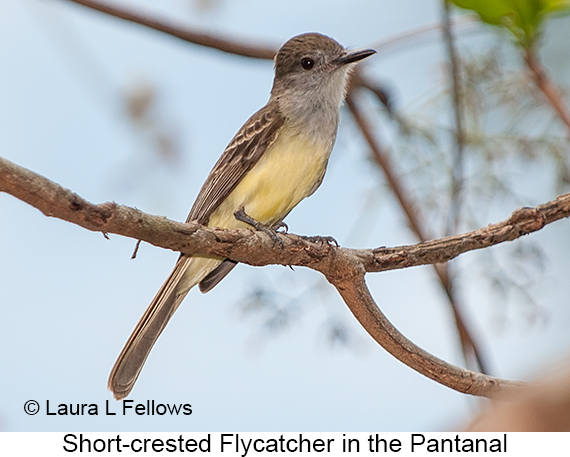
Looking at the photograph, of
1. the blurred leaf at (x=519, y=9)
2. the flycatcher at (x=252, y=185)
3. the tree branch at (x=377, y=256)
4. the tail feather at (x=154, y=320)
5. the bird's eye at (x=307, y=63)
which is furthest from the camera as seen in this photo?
the bird's eye at (x=307, y=63)

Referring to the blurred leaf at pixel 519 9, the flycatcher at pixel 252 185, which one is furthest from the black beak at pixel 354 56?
the blurred leaf at pixel 519 9

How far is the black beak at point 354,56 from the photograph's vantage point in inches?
175

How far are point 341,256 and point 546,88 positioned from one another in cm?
156

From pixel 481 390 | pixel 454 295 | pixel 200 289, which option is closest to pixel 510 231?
pixel 481 390

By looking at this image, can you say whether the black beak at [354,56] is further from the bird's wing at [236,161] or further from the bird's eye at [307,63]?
the bird's wing at [236,161]

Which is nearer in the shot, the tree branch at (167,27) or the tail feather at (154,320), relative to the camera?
the tail feather at (154,320)

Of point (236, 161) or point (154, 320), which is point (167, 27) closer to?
point (236, 161)

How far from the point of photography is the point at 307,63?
479 centimetres

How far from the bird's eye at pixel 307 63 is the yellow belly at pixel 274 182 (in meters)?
0.78

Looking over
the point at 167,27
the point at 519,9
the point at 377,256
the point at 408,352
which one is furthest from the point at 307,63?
the point at 408,352

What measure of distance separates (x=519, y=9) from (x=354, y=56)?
1228mm

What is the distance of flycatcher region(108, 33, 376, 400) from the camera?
3963 millimetres

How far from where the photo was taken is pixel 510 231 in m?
3.13

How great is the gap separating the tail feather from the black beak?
5.28 ft
